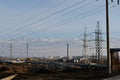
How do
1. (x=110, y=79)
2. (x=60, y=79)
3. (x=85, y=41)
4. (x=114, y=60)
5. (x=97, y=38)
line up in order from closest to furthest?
(x=110, y=79), (x=60, y=79), (x=114, y=60), (x=97, y=38), (x=85, y=41)

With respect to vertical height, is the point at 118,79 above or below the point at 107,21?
below

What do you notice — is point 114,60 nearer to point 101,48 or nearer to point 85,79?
point 85,79

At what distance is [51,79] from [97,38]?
42442 millimetres

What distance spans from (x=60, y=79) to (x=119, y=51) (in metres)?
12.4

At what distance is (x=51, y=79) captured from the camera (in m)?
24.3

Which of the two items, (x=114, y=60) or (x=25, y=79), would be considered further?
(x=114, y=60)

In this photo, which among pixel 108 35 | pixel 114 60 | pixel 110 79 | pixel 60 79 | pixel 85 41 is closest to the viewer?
pixel 110 79

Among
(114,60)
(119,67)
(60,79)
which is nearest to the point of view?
(60,79)

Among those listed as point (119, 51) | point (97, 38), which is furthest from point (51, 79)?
point (97, 38)

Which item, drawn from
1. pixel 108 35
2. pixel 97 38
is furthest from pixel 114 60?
pixel 97 38

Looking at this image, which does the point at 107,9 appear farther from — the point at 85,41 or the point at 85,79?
the point at 85,41

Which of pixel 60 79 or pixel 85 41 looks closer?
pixel 60 79

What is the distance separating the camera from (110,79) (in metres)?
22.5

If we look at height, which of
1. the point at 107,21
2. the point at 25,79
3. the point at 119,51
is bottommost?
the point at 25,79
